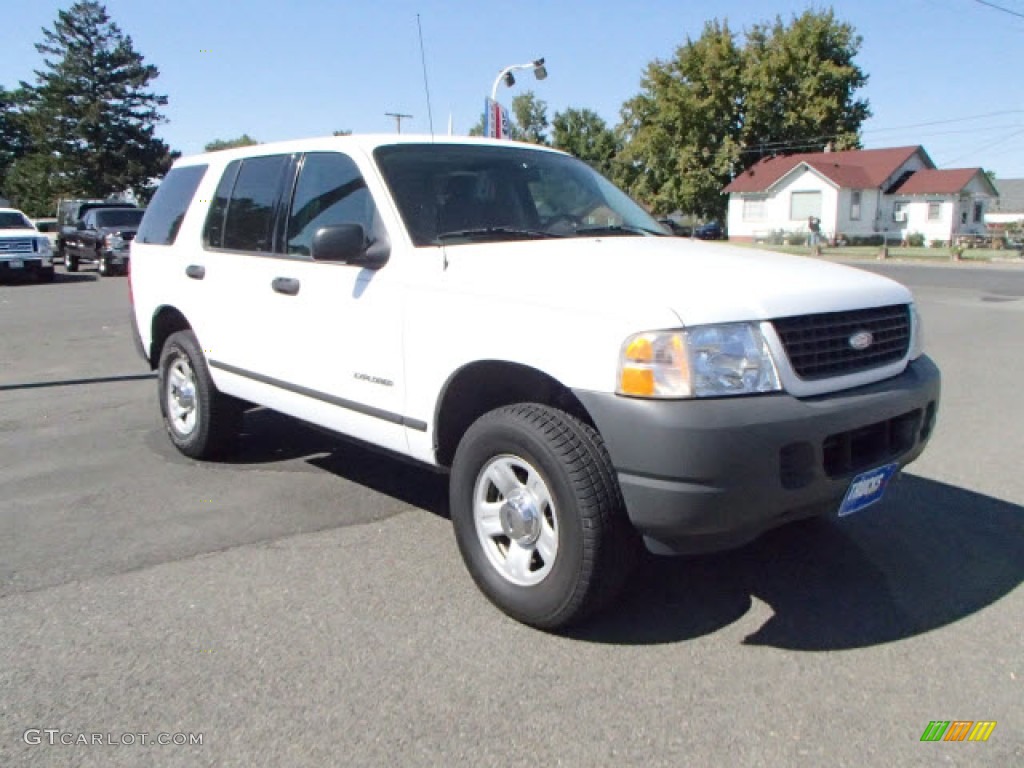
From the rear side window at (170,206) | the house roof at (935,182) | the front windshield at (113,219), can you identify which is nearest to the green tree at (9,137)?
the front windshield at (113,219)

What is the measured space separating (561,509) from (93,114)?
66.0 m

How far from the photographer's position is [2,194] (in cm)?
6725

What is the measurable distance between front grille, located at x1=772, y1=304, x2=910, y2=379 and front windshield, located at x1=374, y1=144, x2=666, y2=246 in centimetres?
142

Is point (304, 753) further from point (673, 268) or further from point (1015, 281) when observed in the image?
point (1015, 281)

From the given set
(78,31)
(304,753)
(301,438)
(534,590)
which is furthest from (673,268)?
(78,31)

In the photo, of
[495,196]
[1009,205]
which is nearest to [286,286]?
[495,196]

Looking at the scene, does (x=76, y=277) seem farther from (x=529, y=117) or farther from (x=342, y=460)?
(x=529, y=117)

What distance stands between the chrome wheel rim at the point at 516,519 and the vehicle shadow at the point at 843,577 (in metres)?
0.32

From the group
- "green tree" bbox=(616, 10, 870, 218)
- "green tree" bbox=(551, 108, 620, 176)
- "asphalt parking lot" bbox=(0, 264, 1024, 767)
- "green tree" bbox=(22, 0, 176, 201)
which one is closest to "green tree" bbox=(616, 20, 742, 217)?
"green tree" bbox=(616, 10, 870, 218)

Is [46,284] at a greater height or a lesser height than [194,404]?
lesser

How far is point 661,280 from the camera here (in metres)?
3.26

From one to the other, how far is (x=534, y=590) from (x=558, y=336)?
986 mm

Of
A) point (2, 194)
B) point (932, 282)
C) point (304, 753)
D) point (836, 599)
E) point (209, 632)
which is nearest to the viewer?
point (304, 753)

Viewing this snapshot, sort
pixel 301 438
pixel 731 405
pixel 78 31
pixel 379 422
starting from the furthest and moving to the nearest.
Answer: pixel 78 31
pixel 301 438
pixel 379 422
pixel 731 405
